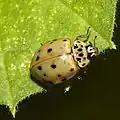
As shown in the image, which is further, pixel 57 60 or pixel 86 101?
pixel 86 101

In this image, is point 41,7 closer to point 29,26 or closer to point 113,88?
point 29,26

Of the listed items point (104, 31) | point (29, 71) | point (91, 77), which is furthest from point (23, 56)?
point (91, 77)

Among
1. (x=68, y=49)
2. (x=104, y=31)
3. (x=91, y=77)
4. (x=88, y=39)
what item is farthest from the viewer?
(x=91, y=77)

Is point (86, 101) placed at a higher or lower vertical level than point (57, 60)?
lower

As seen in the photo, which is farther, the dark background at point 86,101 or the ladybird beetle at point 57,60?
the dark background at point 86,101

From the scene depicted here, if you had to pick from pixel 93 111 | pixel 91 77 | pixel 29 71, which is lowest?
pixel 93 111

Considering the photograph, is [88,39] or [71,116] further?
[71,116]
